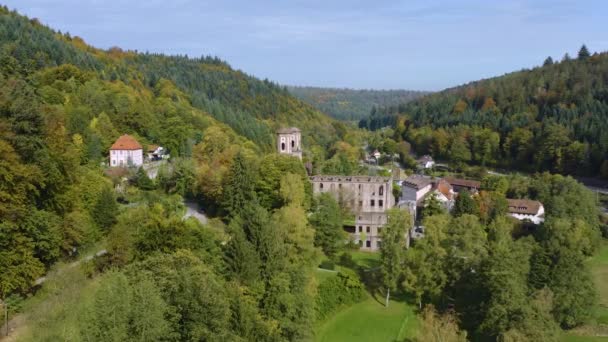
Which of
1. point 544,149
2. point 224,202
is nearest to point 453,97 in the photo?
point 544,149

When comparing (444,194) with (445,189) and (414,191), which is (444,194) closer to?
(445,189)

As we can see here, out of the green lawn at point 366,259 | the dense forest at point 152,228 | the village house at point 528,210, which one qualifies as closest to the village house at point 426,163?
the village house at point 528,210

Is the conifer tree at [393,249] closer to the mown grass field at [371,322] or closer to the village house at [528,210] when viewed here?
the mown grass field at [371,322]

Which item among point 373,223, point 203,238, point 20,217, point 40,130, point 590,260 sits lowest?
point 590,260

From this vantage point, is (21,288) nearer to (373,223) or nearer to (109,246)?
(109,246)

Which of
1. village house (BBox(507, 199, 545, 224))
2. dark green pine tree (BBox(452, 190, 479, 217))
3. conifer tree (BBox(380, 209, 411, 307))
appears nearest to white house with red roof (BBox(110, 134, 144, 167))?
conifer tree (BBox(380, 209, 411, 307))

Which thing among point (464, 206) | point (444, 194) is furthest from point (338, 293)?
point (444, 194)

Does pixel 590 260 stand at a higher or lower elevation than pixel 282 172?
lower
